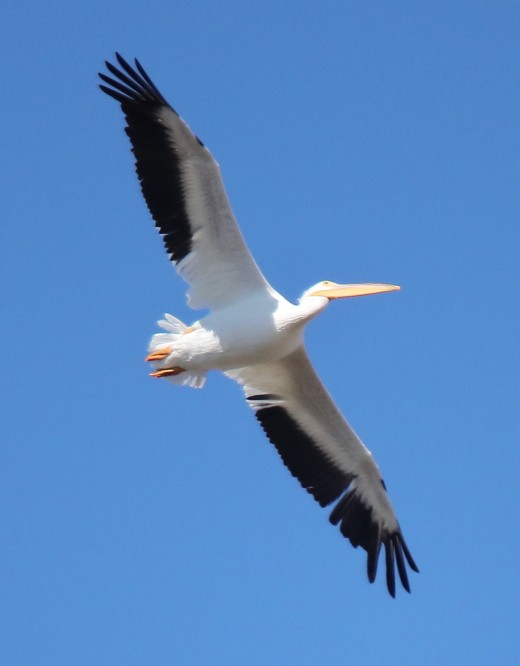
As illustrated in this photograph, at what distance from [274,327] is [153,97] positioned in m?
2.15

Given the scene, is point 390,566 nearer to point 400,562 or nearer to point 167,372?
point 400,562

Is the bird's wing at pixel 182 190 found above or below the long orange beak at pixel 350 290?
above

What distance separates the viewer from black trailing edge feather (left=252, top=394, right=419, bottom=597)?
1339 cm

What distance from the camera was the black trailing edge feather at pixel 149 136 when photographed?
38.9ft

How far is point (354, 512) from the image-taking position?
13.5 m

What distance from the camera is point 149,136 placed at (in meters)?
11.9

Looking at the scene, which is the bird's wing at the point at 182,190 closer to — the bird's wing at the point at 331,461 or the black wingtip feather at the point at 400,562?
the bird's wing at the point at 331,461

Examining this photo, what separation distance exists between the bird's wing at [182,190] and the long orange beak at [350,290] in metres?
0.82

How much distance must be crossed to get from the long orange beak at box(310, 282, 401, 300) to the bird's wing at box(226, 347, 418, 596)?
886 millimetres

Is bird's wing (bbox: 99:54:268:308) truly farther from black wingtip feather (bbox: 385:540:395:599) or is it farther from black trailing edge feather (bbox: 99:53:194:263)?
black wingtip feather (bbox: 385:540:395:599)

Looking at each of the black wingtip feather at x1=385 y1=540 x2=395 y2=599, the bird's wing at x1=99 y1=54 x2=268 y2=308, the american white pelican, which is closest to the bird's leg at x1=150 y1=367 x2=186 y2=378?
the american white pelican

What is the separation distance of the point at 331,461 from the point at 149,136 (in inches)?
140

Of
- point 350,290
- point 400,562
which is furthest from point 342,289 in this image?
point 400,562

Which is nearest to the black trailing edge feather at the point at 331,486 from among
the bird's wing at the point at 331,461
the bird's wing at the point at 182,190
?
the bird's wing at the point at 331,461
